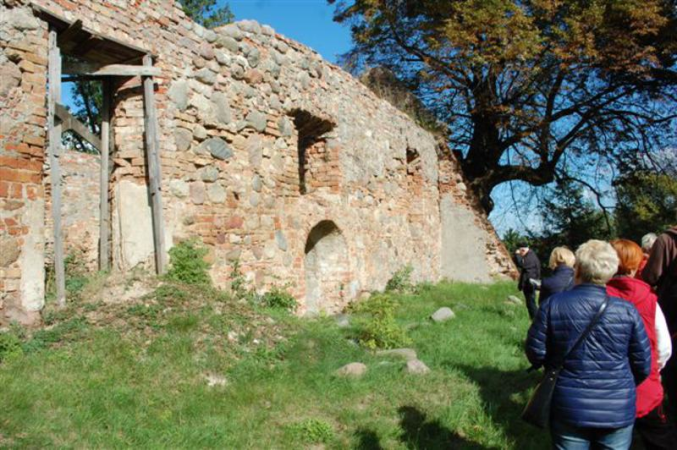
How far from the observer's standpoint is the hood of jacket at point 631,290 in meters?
3.40

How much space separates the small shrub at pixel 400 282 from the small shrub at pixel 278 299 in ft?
13.2

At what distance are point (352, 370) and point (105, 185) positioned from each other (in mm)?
3679

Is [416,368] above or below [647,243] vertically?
below

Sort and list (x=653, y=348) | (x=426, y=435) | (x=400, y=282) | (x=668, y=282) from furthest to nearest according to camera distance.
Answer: (x=400, y=282) → (x=426, y=435) → (x=668, y=282) → (x=653, y=348)

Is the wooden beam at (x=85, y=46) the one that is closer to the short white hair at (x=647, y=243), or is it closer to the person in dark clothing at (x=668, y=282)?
the person in dark clothing at (x=668, y=282)

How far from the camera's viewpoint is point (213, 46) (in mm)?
7488

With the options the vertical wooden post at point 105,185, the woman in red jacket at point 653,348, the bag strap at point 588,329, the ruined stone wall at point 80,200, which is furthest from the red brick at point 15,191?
the ruined stone wall at point 80,200

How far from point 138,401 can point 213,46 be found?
4.90 metres

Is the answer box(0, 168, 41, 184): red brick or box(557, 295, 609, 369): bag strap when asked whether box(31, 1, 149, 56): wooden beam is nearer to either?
box(0, 168, 41, 184): red brick

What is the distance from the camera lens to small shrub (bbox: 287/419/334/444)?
4.25 metres

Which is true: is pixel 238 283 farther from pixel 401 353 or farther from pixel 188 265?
pixel 401 353

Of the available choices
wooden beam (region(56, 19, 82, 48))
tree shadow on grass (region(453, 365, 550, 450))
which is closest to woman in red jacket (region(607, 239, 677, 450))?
tree shadow on grass (region(453, 365, 550, 450))

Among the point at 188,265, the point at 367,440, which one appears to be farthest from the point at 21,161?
the point at 367,440

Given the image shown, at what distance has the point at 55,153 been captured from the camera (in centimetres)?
573
